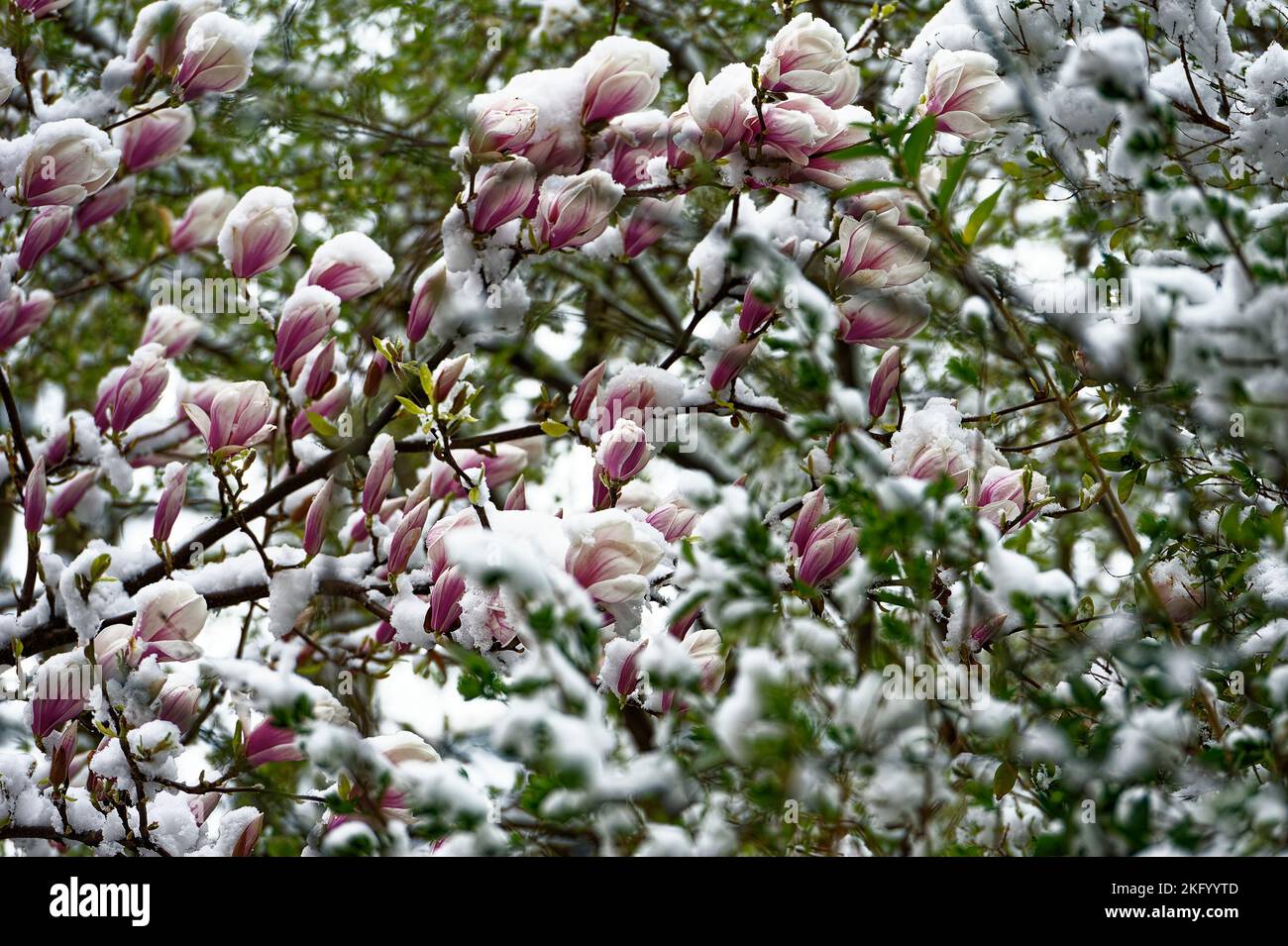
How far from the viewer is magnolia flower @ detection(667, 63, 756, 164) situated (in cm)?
129

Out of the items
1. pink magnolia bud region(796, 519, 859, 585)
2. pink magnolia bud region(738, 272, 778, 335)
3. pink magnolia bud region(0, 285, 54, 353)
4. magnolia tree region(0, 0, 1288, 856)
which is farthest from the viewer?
pink magnolia bud region(0, 285, 54, 353)

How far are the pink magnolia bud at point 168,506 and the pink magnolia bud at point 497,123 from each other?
585mm

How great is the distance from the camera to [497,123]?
1282 mm

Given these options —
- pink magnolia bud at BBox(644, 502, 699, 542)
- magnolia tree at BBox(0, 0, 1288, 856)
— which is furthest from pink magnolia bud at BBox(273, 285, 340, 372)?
pink magnolia bud at BBox(644, 502, 699, 542)

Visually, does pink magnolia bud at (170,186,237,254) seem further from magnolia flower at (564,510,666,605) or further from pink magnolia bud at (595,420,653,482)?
magnolia flower at (564,510,666,605)

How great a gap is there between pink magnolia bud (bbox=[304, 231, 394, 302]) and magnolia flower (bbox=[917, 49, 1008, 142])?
768 millimetres

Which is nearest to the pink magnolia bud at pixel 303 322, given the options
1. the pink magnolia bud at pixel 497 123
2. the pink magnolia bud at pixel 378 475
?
the pink magnolia bud at pixel 378 475

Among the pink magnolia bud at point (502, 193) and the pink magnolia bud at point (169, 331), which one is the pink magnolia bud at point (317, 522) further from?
the pink magnolia bud at point (169, 331)

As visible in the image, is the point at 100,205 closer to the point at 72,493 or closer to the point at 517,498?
the point at 72,493

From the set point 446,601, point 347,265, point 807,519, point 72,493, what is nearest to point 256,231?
point 347,265

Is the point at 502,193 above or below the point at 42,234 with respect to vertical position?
below

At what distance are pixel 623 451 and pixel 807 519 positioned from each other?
0.75ft

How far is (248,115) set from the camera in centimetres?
231

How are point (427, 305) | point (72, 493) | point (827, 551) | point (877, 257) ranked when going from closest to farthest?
point (827, 551) → point (877, 257) → point (427, 305) → point (72, 493)
